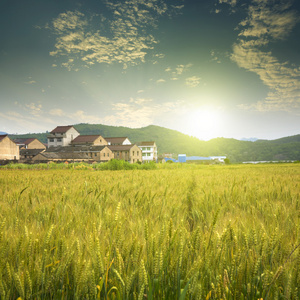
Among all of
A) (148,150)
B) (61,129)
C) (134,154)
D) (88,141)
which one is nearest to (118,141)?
(88,141)

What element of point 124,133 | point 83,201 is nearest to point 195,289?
point 83,201

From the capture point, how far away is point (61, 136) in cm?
7162

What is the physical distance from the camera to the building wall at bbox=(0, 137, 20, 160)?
53094mm

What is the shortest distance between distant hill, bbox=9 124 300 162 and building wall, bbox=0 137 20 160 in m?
87.3

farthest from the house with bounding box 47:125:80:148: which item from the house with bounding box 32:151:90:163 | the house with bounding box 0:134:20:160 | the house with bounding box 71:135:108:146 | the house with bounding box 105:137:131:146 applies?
the house with bounding box 32:151:90:163

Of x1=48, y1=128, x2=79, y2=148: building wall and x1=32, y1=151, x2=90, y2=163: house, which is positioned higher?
x1=48, y1=128, x2=79, y2=148: building wall

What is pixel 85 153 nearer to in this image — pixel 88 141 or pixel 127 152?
pixel 88 141

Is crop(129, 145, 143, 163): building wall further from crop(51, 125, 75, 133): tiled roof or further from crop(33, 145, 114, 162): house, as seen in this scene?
crop(51, 125, 75, 133): tiled roof

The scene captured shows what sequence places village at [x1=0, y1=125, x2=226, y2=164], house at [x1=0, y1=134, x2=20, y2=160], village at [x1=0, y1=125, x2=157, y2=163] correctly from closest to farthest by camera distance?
village at [x1=0, y1=125, x2=157, y2=163] → village at [x1=0, y1=125, x2=226, y2=164] → house at [x1=0, y1=134, x2=20, y2=160]

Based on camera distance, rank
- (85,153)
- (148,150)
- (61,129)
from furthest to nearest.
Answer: (148,150), (61,129), (85,153)

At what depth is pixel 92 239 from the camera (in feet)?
3.57

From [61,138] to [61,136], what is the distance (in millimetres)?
785

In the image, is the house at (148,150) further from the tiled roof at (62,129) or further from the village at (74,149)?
the tiled roof at (62,129)

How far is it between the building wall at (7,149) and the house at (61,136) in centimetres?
1482
